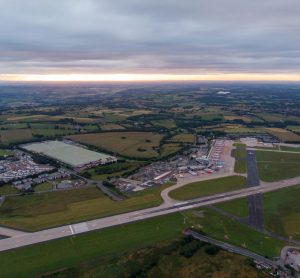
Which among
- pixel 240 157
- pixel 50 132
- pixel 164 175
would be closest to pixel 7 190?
pixel 164 175

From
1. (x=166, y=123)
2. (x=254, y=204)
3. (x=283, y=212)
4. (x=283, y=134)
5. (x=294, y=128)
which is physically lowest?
(x=283, y=212)

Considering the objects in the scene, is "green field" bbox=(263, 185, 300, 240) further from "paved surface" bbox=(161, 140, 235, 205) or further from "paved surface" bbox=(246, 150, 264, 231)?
"paved surface" bbox=(161, 140, 235, 205)

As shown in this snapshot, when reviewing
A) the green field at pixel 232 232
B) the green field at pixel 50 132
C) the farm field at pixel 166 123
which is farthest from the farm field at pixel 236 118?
the green field at pixel 232 232

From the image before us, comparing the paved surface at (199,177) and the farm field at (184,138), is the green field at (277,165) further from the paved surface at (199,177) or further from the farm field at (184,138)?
the farm field at (184,138)

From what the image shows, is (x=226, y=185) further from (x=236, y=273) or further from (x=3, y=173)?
(x=3, y=173)

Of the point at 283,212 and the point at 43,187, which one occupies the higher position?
the point at 43,187

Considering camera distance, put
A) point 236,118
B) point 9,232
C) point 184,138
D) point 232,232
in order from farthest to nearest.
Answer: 1. point 236,118
2. point 184,138
3. point 232,232
4. point 9,232

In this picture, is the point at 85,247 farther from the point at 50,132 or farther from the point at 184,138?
the point at 50,132
